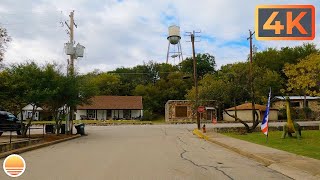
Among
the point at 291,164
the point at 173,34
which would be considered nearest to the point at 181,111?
the point at 173,34

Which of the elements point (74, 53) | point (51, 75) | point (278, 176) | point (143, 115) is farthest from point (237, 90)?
point (143, 115)

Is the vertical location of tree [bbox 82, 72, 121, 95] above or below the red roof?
above

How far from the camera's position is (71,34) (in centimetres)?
3516

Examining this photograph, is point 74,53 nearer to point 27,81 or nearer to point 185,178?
point 27,81

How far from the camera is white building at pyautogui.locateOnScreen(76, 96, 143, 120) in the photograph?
73125mm

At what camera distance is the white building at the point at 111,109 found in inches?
2879

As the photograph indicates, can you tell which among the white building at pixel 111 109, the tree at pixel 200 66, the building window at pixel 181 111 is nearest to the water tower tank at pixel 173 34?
the tree at pixel 200 66

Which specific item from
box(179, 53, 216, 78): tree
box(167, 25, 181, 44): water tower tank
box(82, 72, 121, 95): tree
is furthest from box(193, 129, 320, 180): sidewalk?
box(179, 53, 216, 78): tree

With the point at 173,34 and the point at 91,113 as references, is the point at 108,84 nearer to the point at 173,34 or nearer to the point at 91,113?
the point at 91,113

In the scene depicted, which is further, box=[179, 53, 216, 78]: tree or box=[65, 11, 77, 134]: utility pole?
box=[179, 53, 216, 78]: tree

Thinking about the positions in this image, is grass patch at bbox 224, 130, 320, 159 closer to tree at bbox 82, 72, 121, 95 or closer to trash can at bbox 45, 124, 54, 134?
trash can at bbox 45, 124, 54, 134

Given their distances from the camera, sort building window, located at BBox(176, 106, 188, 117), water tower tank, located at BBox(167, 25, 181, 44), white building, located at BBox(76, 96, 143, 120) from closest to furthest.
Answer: building window, located at BBox(176, 106, 188, 117) < white building, located at BBox(76, 96, 143, 120) < water tower tank, located at BBox(167, 25, 181, 44)

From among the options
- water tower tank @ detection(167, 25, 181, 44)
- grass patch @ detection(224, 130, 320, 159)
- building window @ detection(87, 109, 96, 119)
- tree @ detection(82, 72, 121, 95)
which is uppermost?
water tower tank @ detection(167, 25, 181, 44)

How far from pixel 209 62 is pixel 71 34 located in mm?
62778
